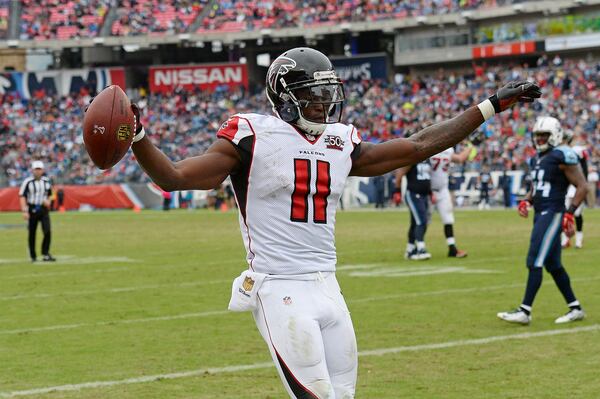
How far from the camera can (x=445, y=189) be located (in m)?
15.9

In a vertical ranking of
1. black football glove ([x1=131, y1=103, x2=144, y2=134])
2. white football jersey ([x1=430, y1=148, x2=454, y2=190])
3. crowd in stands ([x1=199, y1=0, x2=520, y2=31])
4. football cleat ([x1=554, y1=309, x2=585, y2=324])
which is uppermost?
crowd in stands ([x1=199, y1=0, x2=520, y2=31])

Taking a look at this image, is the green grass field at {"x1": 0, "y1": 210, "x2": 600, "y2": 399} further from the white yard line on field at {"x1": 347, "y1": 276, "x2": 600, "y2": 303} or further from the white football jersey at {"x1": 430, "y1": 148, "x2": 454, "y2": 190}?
the white football jersey at {"x1": 430, "y1": 148, "x2": 454, "y2": 190}

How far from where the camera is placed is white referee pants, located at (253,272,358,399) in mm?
4129

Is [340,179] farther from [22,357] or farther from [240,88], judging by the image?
[240,88]

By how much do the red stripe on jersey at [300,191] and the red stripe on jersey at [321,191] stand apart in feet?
0.14

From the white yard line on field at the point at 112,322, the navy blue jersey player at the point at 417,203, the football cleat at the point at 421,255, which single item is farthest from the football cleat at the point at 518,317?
the football cleat at the point at 421,255

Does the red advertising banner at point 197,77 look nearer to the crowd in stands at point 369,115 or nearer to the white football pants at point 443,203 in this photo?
the crowd in stands at point 369,115

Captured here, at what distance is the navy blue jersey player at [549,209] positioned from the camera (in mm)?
8883

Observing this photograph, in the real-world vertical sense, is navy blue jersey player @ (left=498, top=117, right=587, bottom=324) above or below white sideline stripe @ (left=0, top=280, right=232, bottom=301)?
above

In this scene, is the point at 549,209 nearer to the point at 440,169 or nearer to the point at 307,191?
the point at 307,191

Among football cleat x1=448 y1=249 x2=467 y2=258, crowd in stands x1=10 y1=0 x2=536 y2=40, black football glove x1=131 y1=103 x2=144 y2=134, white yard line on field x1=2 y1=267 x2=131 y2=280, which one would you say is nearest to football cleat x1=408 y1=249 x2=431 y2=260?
football cleat x1=448 y1=249 x2=467 y2=258

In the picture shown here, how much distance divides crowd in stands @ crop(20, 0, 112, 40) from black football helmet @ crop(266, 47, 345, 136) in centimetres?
4603

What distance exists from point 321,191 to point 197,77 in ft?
145

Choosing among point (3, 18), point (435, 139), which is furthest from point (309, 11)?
point (435, 139)
